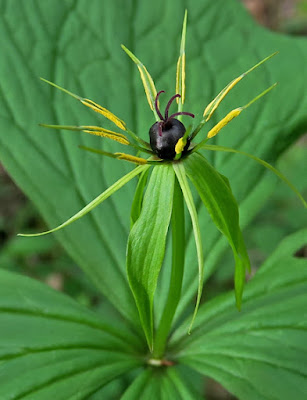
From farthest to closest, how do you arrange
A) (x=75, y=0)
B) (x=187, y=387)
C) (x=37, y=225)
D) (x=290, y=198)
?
(x=37, y=225), (x=290, y=198), (x=75, y=0), (x=187, y=387)

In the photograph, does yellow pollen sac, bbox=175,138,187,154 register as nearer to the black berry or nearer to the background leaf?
the black berry

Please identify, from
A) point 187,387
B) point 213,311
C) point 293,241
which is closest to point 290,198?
point 293,241

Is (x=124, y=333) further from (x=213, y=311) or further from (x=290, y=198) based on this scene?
(x=290, y=198)

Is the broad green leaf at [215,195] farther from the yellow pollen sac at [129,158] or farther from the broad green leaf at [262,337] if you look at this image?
the broad green leaf at [262,337]

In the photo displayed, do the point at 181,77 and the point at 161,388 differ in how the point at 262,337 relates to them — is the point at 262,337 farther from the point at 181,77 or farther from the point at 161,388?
the point at 181,77

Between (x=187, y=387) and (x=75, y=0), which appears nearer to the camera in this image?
(x=187, y=387)

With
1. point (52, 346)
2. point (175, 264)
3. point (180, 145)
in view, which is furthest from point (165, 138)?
point (52, 346)

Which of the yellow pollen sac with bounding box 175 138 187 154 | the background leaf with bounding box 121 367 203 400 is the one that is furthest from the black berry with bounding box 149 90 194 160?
the background leaf with bounding box 121 367 203 400

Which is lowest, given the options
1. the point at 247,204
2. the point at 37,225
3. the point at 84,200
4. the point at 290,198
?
the point at 247,204

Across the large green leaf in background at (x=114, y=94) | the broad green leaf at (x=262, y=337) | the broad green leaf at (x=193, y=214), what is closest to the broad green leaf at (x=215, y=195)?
the broad green leaf at (x=193, y=214)
